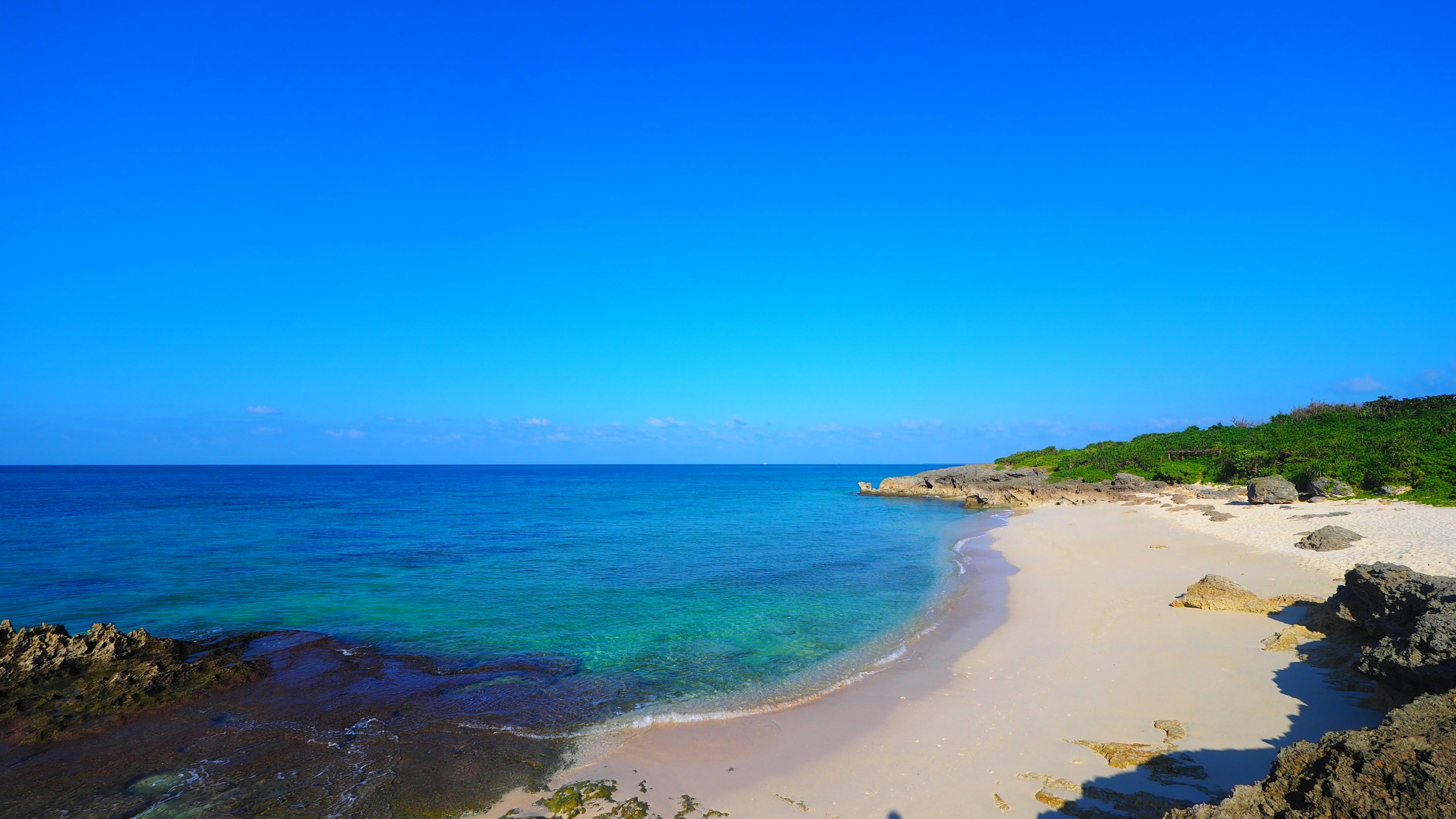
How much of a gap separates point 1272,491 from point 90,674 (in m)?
41.2

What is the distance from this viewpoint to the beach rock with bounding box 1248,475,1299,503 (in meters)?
29.0

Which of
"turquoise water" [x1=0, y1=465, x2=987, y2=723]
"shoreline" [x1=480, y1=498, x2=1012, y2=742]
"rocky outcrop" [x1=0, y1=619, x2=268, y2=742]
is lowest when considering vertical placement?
"turquoise water" [x1=0, y1=465, x2=987, y2=723]

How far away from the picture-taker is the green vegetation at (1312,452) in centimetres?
2767

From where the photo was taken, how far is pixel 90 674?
10.7 metres

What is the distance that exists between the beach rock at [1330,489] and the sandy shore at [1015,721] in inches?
694

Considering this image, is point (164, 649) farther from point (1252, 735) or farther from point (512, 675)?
point (1252, 735)

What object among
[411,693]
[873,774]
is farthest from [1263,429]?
[411,693]

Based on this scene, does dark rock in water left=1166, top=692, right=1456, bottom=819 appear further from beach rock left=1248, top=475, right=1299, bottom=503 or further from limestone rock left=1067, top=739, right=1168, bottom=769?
beach rock left=1248, top=475, right=1299, bottom=503

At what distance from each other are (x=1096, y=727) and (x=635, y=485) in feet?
304

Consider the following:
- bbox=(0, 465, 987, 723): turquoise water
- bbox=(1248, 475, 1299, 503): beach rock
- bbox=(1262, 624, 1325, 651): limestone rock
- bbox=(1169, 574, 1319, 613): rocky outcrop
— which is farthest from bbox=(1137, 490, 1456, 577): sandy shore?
bbox=(0, 465, 987, 723): turquoise water

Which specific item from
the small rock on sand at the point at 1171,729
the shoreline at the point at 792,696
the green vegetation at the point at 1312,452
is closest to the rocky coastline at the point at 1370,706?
the small rock on sand at the point at 1171,729

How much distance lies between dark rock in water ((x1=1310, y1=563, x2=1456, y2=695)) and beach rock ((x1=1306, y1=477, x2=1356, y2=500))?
24982mm

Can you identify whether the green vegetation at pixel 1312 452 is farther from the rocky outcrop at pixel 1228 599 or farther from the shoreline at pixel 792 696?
the shoreline at pixel 792 696

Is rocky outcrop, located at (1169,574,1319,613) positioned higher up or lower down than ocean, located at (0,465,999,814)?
higher up
